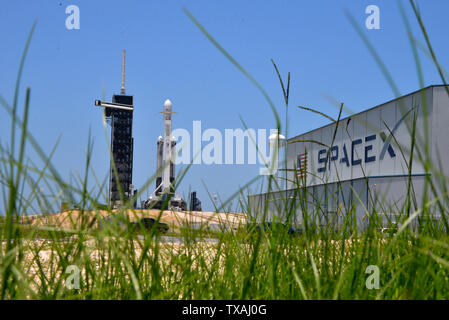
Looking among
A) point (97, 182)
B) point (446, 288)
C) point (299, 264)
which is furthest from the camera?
point (299, 264)

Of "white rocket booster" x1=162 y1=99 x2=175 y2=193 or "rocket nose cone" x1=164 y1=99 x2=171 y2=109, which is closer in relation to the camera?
"white rocket booster" x1=162 y1=99 x2=175 y2=193

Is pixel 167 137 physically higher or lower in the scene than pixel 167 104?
lower

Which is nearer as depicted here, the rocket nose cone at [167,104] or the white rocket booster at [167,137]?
the white rocket booster at [167,137]

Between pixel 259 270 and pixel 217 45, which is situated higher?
pixel 217 45

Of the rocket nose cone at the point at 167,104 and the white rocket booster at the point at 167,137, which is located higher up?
the rocket nose cone at the point at 167,104

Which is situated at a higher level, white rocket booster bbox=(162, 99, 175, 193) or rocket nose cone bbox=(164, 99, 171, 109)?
rocket nose cone bbox=(164, 99, 171, 109)

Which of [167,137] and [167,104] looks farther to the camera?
[167,104]

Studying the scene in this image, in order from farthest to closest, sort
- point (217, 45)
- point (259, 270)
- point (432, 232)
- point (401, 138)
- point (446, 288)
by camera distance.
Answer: point (401, 138)
point (432, 232)
point (259, 270)
point (446, 288)
point (217, 45)

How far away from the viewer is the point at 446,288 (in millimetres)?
1664

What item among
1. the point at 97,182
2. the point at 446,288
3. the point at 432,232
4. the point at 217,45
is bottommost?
the point at 446,288
